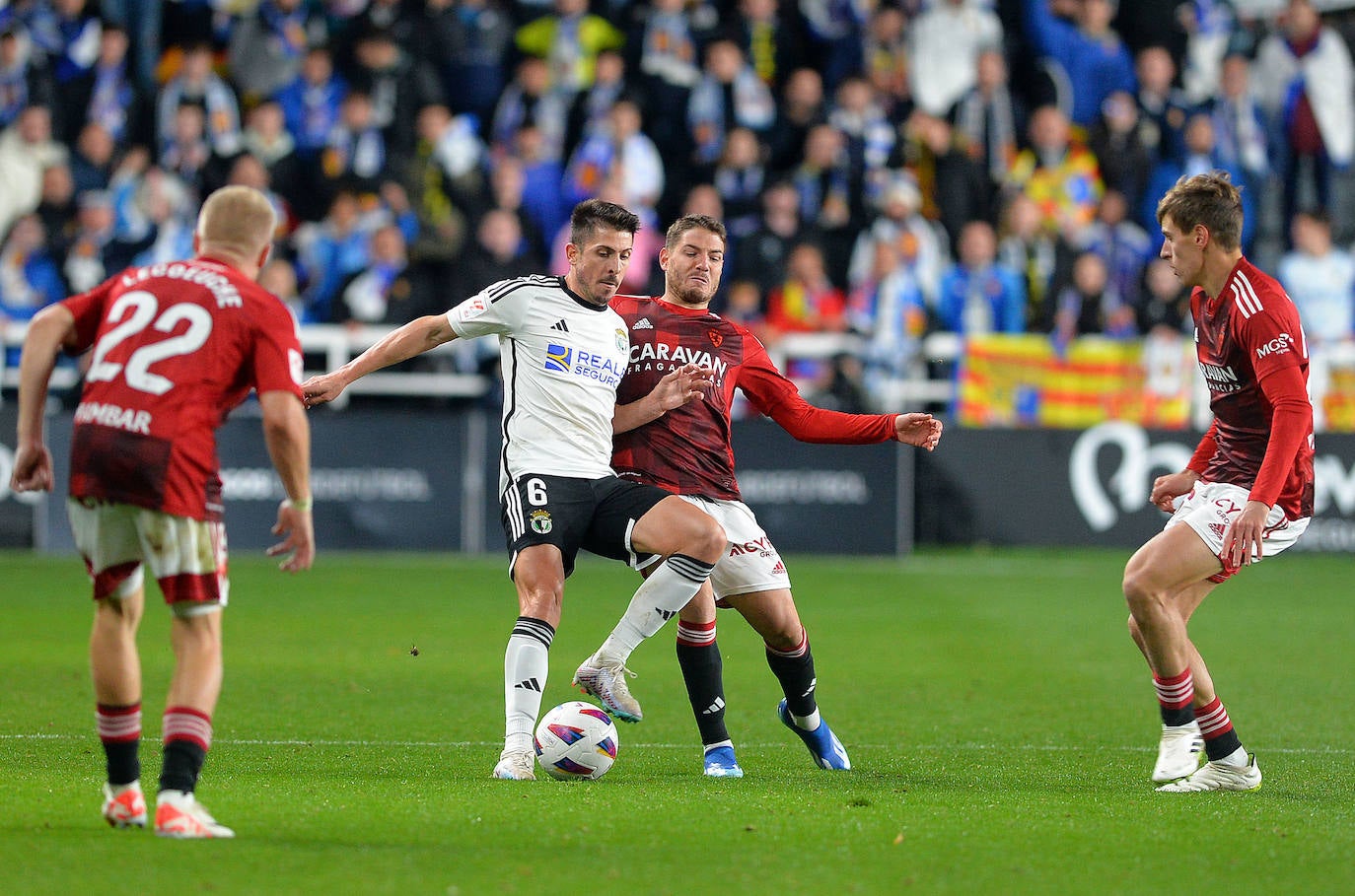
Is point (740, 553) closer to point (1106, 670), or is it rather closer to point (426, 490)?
point (1106, 670)

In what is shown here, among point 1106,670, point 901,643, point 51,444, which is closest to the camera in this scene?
point 1106,670

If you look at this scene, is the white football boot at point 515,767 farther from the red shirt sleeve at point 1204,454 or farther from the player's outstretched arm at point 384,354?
the red shirt sleeve at point 1204,454

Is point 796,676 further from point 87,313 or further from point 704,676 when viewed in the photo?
point 87,313

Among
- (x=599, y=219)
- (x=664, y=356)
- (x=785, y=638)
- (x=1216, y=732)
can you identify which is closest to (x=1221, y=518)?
(x=1216, y=732)

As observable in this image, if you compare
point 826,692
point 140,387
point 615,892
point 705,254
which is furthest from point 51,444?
point 615,892

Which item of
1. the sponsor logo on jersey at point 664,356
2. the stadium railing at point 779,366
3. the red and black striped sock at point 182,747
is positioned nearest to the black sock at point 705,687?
the sponsor logo on jersey at point 664,356

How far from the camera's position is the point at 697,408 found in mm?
7410

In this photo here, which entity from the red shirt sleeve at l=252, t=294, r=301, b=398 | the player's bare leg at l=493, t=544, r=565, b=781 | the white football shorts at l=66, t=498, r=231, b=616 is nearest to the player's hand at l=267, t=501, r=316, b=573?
the white football shorts at l=66, t=498, r=231, b=616

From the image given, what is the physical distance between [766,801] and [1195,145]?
14220 mm

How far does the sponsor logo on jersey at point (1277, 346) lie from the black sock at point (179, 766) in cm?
406

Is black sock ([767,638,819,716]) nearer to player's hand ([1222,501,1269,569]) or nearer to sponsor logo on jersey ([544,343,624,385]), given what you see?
sponsor logo on jersey ([544,343,624,385])

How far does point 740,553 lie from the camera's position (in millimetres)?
7203

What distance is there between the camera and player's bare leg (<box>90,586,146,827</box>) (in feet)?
17.2

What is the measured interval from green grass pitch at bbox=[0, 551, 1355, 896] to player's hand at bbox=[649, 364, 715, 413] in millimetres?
1509
